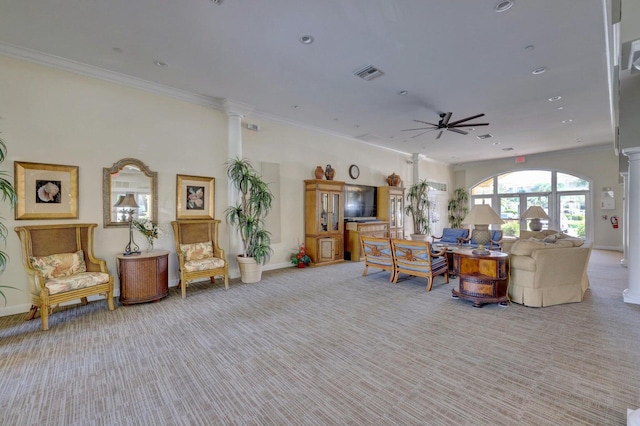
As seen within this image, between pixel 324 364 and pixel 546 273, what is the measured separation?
353 centimetres

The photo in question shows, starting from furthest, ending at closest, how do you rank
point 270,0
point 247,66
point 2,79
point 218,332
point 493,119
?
point 493,119 < point 247,66 < point 2,79 < point 218,332 < point 270,0

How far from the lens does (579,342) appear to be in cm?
296

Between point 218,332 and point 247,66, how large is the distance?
3.68m

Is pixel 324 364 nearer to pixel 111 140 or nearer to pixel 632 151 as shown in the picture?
pixel 111 140

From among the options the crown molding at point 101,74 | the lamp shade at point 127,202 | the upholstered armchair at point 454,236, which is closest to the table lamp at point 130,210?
the lamp shade at point 127,202

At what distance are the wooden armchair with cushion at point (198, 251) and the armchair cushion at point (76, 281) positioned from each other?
104cm

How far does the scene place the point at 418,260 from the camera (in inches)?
195

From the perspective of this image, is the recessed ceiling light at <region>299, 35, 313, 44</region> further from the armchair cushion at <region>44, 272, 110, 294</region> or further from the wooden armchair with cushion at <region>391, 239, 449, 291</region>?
the armchair cushion at <region>44, 272, 110, 294</region>

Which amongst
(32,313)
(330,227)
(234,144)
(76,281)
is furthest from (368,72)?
(32,313)

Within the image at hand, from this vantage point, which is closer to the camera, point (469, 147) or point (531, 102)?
point (531, 102)

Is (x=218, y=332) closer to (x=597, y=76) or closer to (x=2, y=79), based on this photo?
(x=2, y=79)

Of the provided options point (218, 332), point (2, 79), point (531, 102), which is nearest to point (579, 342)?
point (218, 332)

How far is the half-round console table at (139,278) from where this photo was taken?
13.4 ft

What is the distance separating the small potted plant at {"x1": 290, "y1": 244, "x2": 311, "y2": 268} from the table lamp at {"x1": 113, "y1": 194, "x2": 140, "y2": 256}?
325 centimetres
